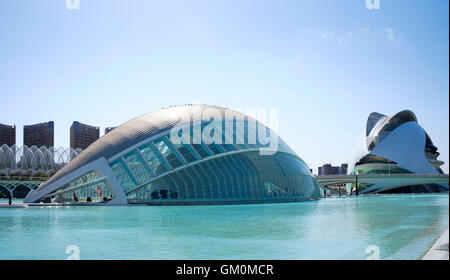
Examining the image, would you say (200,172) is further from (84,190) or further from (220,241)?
(220,241)

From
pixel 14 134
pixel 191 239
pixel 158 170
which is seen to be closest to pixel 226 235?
pixel 191 239

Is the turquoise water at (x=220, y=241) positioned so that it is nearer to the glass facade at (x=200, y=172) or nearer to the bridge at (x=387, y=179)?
the glass facade at (x=200, y=172)

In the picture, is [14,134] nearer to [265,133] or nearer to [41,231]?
[265,133]

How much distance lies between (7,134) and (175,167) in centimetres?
7999

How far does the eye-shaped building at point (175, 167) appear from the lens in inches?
1437

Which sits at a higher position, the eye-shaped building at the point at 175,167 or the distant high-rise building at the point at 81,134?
Result: the distant high-rise building at the point at 81,134

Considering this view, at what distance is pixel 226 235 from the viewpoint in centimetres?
1405

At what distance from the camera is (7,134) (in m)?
101

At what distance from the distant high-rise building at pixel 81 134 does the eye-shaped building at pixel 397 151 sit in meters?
74.2

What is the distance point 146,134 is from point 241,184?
9821 millimetres

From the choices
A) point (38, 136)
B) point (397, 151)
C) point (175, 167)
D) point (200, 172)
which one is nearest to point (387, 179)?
point (397, 151)

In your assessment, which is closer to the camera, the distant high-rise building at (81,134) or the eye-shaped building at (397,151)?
the eye-shaped building at (397,151)

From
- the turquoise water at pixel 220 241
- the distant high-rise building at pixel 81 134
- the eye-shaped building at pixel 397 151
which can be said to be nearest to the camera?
the turquoise water at pixel 220 241

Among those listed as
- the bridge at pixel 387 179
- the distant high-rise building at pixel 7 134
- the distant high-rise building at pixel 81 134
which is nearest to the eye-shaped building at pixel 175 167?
the bridge at pixel 387 179
